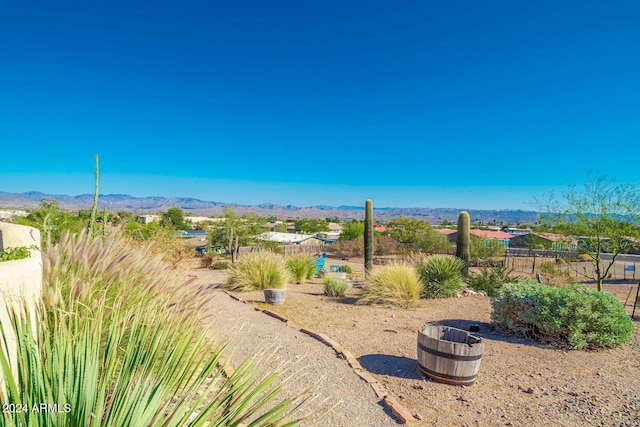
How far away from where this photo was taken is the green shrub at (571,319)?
18.8 feet

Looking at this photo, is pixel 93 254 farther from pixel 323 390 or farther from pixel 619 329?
pixel 619 329

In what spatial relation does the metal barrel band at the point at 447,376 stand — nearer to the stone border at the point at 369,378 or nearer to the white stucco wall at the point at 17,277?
the stone border at the point at 369,378

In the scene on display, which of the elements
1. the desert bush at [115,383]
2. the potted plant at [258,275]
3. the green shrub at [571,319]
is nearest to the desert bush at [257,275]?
the potted plant at [258,275]

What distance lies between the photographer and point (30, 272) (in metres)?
2.63

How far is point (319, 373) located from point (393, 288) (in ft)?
15.7

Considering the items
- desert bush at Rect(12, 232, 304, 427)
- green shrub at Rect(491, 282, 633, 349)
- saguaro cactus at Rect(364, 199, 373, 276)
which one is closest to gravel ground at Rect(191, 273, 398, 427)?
desert bush at Rect(12, 232, 304, 427)

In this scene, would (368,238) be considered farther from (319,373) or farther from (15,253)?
(15,253)

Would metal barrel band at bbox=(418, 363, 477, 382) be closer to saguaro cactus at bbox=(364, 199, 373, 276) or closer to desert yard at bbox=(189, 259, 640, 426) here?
desert yard at bbox=(189, 259, 640, 426)

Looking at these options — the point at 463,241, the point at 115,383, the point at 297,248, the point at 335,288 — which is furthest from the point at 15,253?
the point at 297,248

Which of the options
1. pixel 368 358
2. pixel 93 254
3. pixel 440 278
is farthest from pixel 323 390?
pixel 440 278

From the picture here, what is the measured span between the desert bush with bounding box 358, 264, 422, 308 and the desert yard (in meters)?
0.90

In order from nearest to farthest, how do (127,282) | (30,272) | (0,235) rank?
(30,272) → (0,235) → (127,282)

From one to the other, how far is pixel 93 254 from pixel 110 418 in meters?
2.75

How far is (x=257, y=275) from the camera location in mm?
10625
